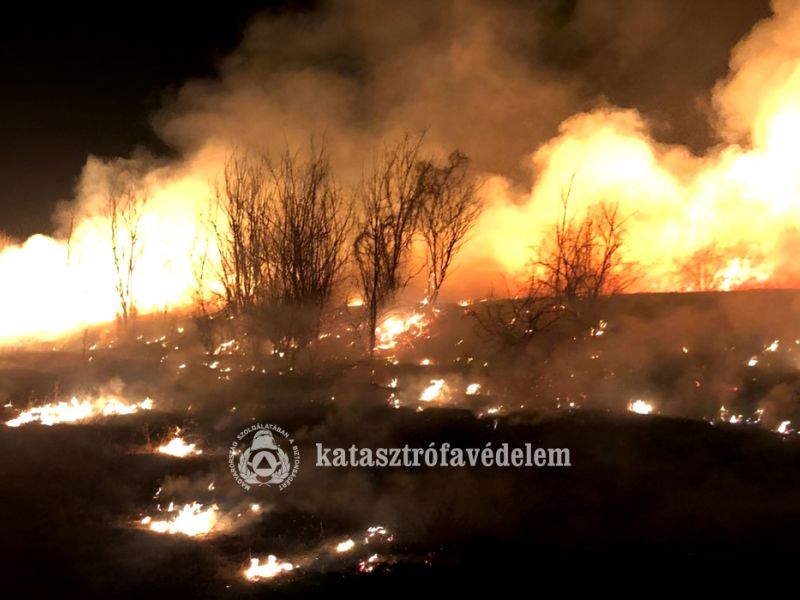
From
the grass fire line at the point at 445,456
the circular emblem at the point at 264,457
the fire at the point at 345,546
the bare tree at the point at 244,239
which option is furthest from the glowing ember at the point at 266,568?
the bare tree at the point at 244,239

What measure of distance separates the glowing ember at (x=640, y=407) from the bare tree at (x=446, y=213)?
7972mm

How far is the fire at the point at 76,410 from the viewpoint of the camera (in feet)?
41.9

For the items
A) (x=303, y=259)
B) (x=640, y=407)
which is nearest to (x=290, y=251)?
(x=303, y=259)

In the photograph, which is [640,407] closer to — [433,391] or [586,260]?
[433,391]

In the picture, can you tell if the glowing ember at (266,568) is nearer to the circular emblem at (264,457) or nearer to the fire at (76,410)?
the circular emblem at (264,457)

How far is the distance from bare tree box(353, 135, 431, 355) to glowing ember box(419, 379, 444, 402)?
8.25ft

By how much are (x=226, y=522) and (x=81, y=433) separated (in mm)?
4824

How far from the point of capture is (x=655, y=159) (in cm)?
2228

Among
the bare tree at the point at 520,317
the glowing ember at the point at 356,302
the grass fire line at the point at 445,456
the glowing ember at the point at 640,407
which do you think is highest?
the glowing ember at the point at 356,302

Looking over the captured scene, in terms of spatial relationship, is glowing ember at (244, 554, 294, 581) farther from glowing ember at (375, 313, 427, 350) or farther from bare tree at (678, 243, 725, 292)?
bare tree at (678, 243, 725, 292)

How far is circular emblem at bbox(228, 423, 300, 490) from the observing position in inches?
368

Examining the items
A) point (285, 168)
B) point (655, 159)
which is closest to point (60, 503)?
point (285, 168)

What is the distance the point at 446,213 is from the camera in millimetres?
19156

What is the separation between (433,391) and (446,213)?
276 inches
